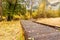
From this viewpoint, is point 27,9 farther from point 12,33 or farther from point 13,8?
point 12,33

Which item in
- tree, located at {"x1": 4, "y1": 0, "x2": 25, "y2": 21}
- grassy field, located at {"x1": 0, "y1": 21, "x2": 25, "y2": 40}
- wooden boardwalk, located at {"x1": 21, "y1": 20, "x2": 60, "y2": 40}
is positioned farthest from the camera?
tree, located at {"x1": 4, "y1": 0, "x2": 25, "y2": 21}

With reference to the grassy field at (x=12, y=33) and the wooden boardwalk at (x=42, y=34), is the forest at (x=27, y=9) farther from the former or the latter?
the wooden boardwalk at (x=42, y=34)

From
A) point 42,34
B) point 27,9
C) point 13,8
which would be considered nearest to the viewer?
point 42,34

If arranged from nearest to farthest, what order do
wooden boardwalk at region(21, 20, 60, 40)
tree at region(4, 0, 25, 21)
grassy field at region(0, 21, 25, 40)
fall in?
wooden boardwalk at region(21, 20, 60, 40), grassy field at region(0, 21, 25, 40), tree at region(4, 0, 25, 21)

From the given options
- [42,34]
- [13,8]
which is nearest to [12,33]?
[42,34]

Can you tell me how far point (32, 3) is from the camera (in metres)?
14.4

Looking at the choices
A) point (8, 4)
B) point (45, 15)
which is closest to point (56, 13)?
point (45, 15)

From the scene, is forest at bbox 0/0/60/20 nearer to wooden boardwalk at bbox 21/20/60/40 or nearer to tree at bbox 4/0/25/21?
tree at bbox 4/0/25/21

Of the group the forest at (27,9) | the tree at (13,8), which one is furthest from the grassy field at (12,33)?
the tree at (13,8)

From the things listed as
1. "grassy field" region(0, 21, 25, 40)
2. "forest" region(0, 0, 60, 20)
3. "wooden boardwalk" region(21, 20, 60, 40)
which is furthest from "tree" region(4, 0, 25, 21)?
"wooden boardwalk" region(21, 20, 60, 40)

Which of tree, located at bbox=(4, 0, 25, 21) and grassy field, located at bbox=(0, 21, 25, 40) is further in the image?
tree, located at bbox=(4, 0, 25, 21)

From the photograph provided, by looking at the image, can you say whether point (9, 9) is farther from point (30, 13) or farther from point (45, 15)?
point (45, 15)

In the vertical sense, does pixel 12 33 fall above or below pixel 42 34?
below

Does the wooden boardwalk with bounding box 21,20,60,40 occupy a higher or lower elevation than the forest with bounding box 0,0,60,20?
higher
